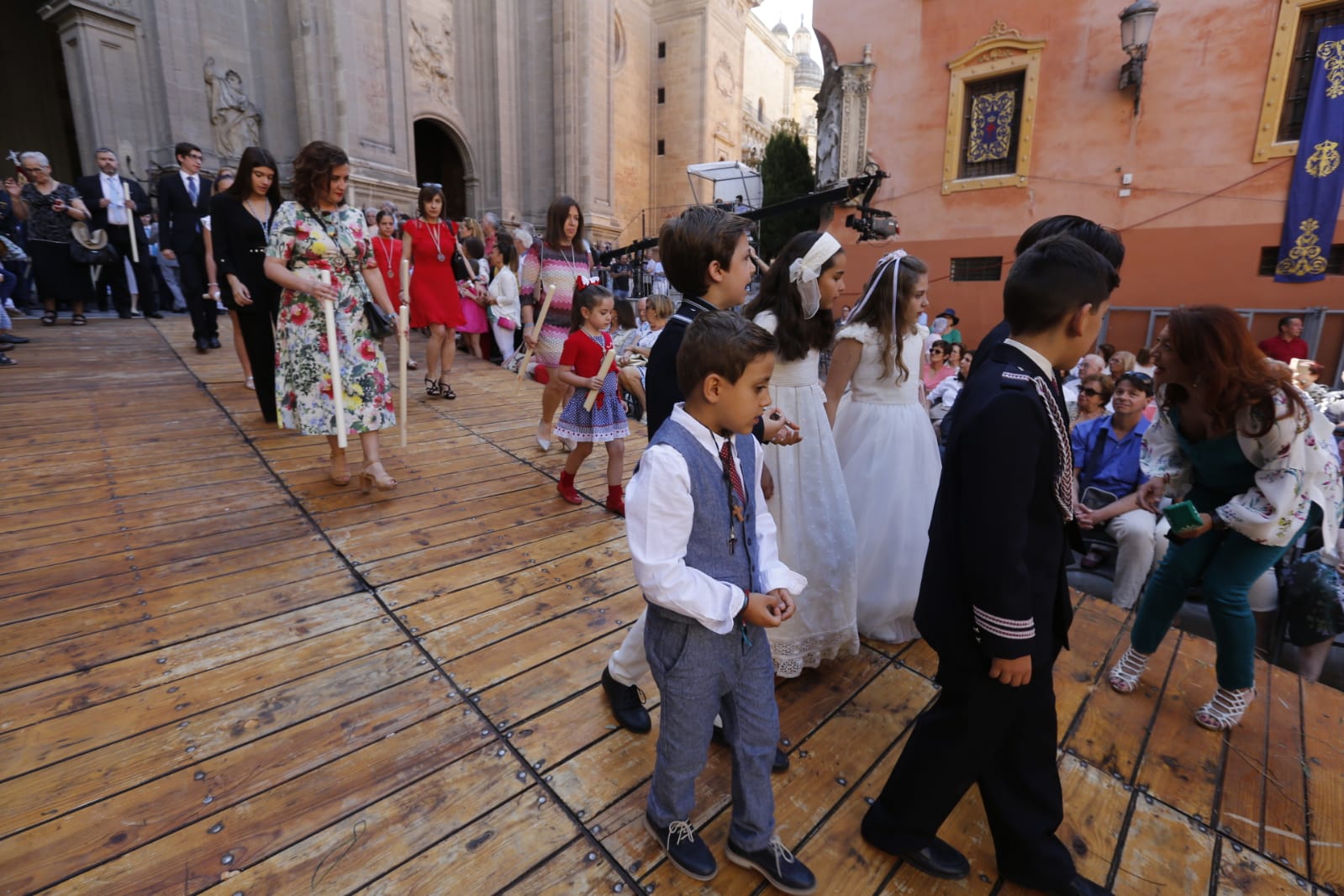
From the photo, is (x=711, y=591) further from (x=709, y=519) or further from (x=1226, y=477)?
(x=1226, y=477)

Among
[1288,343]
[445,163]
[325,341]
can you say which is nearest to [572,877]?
[325,341]

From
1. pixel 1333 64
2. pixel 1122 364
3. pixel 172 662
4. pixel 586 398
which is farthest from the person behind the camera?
pixel 1333 64

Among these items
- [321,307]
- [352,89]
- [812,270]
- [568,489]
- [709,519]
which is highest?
[352,89]

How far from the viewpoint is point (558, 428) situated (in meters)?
4.02

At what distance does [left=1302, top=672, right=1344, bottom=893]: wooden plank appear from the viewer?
1.78 m

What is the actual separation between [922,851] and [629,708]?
921 mm

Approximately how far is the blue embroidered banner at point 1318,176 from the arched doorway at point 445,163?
16828mm

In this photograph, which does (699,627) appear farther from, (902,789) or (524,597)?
(524,597)

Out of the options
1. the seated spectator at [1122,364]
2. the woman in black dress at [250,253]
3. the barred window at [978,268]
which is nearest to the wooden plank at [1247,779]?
the seated spectator at [1122,364]

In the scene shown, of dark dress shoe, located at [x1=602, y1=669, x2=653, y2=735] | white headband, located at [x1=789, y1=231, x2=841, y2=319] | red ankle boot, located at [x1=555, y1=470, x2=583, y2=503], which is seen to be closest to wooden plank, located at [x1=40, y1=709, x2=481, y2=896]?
dark dress shoe, located at [x1=602, y1=669, x2=653, y2=735]

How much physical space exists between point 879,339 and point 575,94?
18047 millimetres

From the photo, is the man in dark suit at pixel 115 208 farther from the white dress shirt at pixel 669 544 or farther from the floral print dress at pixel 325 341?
the white dress shirt at pixel 669 544

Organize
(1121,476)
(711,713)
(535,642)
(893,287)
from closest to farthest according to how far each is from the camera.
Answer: (711,713)
(535,642)
(893,287)
(1121,476)

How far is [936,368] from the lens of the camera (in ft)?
23.7
